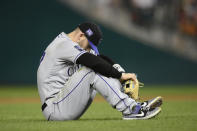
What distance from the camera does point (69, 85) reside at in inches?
200

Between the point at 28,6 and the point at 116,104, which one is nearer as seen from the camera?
the point at 116,104

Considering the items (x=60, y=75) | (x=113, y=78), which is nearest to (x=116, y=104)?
(x=113, y=78)

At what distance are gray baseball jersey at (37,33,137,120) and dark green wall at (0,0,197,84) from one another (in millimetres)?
9309

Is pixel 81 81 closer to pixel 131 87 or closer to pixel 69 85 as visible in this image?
pixel 69 85

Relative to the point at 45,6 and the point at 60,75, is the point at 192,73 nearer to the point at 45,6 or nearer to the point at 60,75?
the point at 45,6

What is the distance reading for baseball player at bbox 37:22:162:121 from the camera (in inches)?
197

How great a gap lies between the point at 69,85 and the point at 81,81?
145 millimetres

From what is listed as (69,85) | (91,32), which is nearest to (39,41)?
(91,32)

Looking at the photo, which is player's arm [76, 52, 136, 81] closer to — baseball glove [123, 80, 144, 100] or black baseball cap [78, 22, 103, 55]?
baseball glove [123, 80, 144, 100]

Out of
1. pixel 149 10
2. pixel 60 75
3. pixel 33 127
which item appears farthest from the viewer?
pixel 149 10

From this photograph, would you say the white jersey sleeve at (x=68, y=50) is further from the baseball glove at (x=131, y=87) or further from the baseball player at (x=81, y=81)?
the baseball glove at (x=131, y=87)

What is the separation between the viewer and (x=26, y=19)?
14.8 metres

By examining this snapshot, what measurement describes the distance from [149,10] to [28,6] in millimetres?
3363

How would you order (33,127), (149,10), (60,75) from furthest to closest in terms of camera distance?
1. (149,10)
2. (60,75)
3. (33,127)
